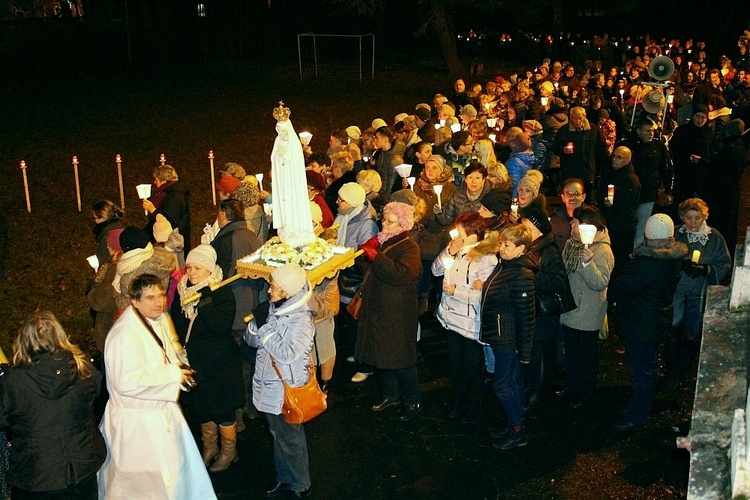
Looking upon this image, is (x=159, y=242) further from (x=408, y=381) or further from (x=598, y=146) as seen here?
(x=598, y=146)

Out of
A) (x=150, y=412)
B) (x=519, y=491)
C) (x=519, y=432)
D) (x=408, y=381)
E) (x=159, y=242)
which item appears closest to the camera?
(x=150, y=412)

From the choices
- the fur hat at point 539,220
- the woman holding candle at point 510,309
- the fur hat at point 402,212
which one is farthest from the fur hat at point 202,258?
the fur hat at point 539,220

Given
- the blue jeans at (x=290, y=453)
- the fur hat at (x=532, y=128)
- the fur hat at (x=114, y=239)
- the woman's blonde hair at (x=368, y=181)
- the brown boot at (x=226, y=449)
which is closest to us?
the blue jeans at (x=290, y=453)

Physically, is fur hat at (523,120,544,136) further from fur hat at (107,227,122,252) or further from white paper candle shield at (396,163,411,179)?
fur hat at (107,227,122,252)

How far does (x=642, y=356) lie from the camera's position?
7246 millimetres

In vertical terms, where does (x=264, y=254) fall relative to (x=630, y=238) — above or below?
above

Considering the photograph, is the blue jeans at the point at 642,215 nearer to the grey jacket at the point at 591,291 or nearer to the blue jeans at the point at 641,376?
the grey jacket at the point at 591,291

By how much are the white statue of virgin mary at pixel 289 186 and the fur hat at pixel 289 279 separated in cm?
152

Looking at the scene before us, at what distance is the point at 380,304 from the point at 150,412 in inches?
97.3

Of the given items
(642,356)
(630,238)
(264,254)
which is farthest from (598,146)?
(264,254)

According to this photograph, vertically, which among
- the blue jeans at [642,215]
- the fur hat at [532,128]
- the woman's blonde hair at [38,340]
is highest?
the fur hat at [532,128]

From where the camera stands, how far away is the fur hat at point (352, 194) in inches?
324

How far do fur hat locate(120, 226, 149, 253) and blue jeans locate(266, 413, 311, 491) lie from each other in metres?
2.04

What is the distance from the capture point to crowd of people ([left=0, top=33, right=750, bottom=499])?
5.42 metres
